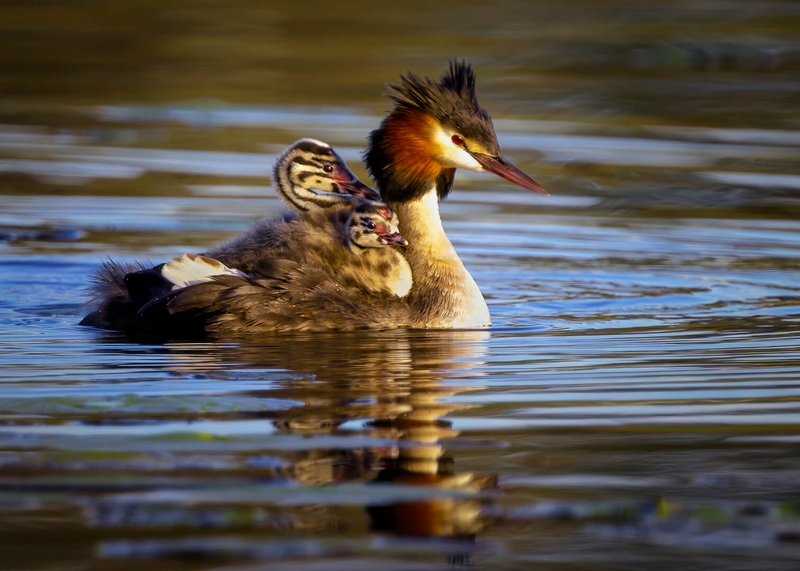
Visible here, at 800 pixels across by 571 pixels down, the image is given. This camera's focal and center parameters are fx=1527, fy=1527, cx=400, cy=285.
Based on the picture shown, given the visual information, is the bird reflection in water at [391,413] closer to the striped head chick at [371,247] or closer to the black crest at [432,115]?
the striped head chick at [371,247]

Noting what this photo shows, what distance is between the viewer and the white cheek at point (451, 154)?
320 inches

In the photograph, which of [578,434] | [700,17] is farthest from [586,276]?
[700,17]

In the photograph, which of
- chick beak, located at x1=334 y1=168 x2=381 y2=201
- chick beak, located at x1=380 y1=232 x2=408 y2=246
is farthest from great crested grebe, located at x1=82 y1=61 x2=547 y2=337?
chick beak, located at x1=380 y1=232 x2=408 y2=246

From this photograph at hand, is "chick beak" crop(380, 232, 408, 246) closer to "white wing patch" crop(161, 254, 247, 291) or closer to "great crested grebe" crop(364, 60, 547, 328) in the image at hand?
"great crested grebe" crop(364, 60, 547, 328)

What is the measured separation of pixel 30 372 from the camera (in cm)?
646

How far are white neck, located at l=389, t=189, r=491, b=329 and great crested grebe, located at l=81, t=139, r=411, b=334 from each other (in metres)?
0.13

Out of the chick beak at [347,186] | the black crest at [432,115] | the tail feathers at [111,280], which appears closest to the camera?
the tail feathers at [111,280]

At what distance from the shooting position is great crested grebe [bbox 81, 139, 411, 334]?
7395 mm

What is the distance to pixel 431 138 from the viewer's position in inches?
320

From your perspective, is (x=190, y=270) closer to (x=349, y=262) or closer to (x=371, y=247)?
(x=349, y=262)

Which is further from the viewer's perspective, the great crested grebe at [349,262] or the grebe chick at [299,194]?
the grebe chick at [299,194]

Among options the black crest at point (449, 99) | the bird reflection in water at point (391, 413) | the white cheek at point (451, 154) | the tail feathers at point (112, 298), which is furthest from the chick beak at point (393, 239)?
the tail feathers at point (112, 298)

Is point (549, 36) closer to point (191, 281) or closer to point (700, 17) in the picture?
point (700, 17)

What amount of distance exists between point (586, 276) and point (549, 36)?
1177 cm
